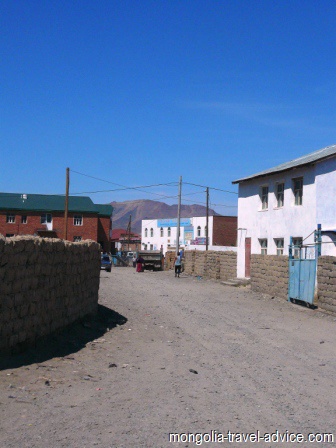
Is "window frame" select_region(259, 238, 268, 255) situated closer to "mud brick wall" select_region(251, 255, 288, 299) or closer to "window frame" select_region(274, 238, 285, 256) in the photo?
"window frame" select_region(274, 238, 285, 256)

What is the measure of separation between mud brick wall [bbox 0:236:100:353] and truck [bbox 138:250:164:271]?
41132 millimetres

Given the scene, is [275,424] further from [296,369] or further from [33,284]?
[33,284]

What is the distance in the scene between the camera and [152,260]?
5466cm

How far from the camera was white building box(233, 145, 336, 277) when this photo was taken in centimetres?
2509

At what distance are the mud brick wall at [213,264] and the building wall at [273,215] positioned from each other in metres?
0.79

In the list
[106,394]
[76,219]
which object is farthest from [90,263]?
[76,219]

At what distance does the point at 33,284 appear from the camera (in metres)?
9.63

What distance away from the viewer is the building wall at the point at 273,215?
1059 inches

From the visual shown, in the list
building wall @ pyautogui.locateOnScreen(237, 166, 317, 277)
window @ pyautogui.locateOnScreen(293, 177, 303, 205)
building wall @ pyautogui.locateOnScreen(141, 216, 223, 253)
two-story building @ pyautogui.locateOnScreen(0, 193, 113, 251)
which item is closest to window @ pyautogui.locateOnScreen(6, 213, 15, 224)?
two-story building @ pyautogui.locateOnScreen(0, 193, 113, 251)

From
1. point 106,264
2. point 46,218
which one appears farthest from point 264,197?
point 46,218

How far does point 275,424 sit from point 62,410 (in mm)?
2401

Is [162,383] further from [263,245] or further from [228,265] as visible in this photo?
[228,265]

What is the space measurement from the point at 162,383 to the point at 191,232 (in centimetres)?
8289

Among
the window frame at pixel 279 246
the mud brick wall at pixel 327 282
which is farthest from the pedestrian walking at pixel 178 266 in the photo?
the mud brick wall at pixel 327 282
